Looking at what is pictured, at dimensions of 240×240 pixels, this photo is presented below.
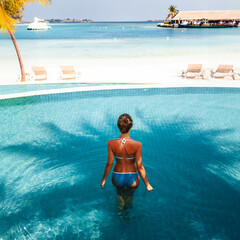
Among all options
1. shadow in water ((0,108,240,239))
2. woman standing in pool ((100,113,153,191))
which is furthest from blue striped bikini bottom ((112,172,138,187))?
shadow in water ((0,108,240,239))

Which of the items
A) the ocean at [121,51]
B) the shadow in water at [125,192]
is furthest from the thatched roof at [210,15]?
the shadow in water at [125,192]

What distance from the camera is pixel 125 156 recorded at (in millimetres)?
2996

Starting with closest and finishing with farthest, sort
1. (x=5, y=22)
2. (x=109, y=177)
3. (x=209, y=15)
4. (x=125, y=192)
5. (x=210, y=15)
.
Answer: (x=125, y=192) → (x=109, y=177) → (x=5, y=22) → (x=209, y=15) → (x=210, y=15)

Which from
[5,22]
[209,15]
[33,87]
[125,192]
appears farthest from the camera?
[209,15]

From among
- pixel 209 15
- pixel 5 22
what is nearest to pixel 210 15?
pixel 209 15

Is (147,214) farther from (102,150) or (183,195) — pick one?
(102,150)

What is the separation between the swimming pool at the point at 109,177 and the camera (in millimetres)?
3406

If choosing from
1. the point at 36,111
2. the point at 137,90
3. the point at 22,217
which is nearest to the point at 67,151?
the point at 22,217

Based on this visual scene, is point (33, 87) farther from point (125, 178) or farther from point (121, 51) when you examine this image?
point (121, 51)

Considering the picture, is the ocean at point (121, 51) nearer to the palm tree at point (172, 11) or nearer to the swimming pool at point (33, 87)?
the swimming pool at point (33, 87)

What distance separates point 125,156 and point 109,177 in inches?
58.9

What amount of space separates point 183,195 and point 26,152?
342 cm

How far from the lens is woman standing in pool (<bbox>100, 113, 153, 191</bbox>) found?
284cm

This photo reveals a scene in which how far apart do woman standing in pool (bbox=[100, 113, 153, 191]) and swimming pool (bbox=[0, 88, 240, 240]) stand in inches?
27.6
